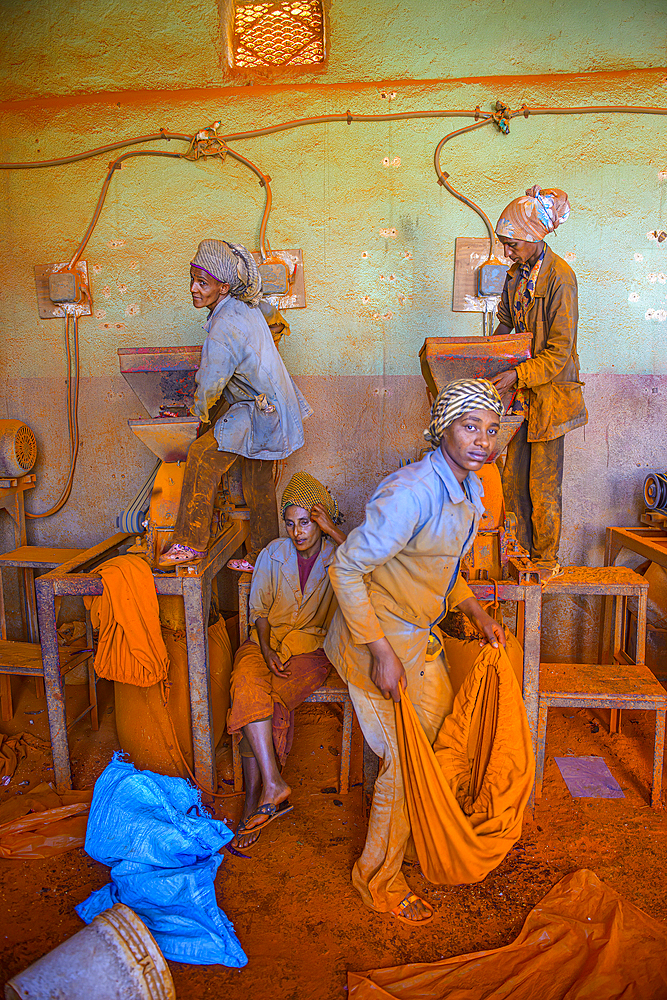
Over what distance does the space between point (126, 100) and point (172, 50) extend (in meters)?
0.42

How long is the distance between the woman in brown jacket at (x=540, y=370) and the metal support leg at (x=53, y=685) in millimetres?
2337

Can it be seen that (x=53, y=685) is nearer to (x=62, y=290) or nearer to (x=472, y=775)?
(x=472, y=775)

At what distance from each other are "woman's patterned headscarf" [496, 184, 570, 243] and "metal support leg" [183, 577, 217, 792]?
7.46 feet

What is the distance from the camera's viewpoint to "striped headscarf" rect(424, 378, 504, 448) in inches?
88.2


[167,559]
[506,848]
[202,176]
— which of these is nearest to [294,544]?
[167,559]

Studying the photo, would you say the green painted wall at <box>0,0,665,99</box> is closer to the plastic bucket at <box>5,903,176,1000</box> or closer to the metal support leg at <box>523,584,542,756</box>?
the metal support leg at <box>523,584,542,756</box>

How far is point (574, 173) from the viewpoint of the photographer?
382 cm

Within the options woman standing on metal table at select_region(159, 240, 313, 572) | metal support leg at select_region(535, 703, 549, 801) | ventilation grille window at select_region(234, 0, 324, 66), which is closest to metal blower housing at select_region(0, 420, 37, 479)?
woman standing on metal table at select_region(159, 240, 313, 572)

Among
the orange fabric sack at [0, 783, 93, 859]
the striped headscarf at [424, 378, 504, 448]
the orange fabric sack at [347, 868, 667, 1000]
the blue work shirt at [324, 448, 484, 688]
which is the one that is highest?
the striped headscarf at [424, 378, 504, 448]

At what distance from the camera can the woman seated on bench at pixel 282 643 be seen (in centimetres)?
285

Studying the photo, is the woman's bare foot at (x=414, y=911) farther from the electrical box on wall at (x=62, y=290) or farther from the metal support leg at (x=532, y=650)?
the electrical box on wall at (x=62, y=290)

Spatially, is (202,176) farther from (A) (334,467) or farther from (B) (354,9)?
(A) (334,467)

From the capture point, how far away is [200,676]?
293 centimetres

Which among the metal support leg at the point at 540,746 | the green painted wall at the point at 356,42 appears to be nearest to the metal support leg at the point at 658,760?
the metal support leg at the point at 540,746
